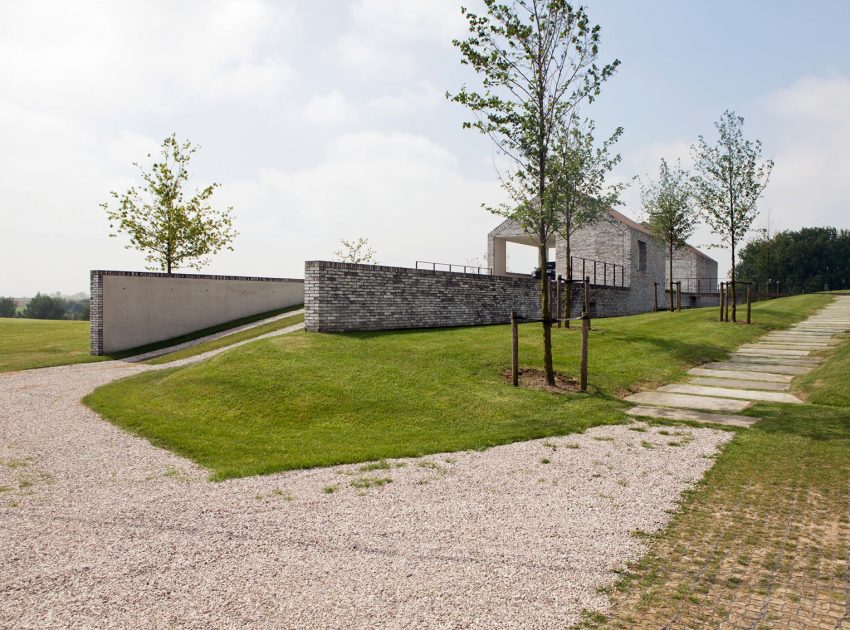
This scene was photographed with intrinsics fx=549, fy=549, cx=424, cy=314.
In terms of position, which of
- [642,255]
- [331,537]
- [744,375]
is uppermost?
[642,255]

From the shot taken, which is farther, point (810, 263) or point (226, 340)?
point (810, 263)

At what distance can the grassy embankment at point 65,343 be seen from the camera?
18203mm

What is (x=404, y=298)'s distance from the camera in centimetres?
1759

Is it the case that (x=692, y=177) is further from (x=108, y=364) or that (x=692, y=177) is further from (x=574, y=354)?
(x=108, y=364)

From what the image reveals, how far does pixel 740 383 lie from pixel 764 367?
2589 mm

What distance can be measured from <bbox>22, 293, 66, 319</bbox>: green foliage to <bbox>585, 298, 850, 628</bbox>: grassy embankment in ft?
282

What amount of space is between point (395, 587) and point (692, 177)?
2521 centimetres

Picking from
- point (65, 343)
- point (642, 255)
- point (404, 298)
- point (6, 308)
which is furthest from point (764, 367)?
point (6, 308)

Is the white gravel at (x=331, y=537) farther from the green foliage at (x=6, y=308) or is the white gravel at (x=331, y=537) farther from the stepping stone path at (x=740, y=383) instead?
the green foliage at (x=6, y=308)

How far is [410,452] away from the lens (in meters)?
7.12

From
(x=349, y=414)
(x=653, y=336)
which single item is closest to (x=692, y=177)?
(x=653, y=336)

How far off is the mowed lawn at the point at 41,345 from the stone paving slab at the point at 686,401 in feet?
56.8

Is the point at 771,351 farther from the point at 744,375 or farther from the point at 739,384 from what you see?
the point at 739,384

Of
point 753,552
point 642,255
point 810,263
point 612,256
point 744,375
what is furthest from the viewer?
point 810,263
